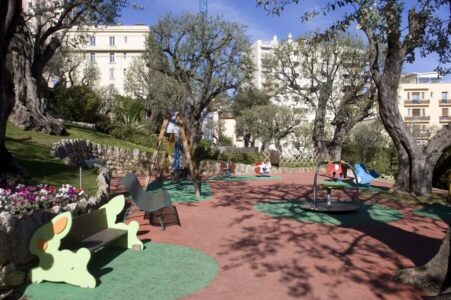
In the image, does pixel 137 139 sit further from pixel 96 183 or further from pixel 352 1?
pixel 352 1

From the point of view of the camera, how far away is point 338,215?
378 inches

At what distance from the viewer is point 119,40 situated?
83625 millimetres

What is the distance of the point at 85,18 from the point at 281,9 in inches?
628

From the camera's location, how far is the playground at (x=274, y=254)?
4.94 meters

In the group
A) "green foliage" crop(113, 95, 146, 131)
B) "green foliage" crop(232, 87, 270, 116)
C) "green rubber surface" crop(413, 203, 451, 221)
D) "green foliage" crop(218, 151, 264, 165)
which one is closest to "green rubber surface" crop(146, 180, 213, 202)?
"green rubber surface" crop(413, 203, 451, 221)

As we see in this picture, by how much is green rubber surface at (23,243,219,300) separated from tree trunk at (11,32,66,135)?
544 inches

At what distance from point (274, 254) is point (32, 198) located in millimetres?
3628

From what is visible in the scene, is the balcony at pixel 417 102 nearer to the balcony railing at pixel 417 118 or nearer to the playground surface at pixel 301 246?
the balcony railing at pixel 417 118

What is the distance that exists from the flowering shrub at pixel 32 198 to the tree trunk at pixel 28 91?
12.6 m

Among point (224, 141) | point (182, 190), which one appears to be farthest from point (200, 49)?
point (224, 141)

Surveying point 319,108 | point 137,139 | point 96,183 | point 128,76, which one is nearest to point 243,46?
point 137,139

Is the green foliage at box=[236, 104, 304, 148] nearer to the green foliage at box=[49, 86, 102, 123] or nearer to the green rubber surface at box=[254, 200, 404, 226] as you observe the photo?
the green foliage at box=[49, 86, 102, 123]

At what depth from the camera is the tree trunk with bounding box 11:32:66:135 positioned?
1870 centimetres

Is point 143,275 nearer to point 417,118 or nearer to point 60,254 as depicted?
point 60,254
